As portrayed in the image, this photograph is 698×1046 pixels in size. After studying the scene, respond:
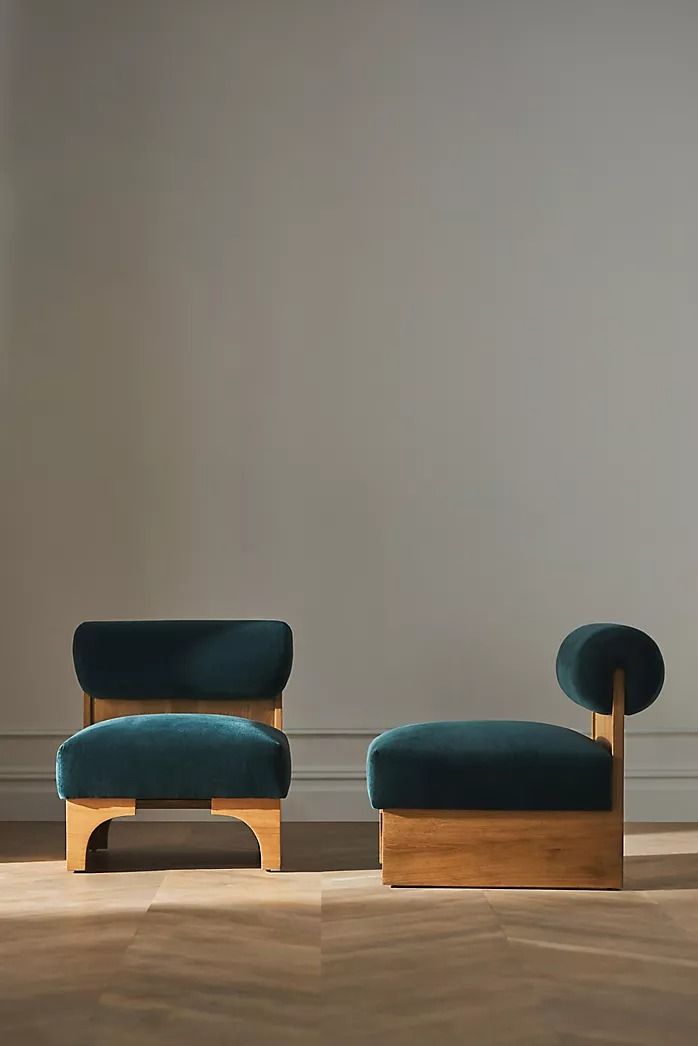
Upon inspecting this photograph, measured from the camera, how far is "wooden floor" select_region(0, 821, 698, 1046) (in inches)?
86.4

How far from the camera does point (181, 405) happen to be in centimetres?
480

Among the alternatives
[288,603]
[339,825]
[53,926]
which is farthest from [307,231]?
[53,926]

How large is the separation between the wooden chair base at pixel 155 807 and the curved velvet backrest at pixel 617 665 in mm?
986

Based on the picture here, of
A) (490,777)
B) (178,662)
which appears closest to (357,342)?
(178,662)

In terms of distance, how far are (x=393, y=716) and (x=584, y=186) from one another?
2242 mm

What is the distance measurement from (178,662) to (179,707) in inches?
6.4

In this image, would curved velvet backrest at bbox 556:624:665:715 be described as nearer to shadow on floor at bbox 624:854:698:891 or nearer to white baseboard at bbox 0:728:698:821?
shadow on floor at bbox 624:854:698:891

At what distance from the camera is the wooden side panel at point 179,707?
13.3ft

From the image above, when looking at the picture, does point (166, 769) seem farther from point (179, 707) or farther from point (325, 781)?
point (325, 781)

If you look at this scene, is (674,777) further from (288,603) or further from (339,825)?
(288,603)

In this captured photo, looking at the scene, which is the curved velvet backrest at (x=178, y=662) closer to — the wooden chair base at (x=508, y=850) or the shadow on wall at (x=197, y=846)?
the shadow on wall at (x=197, y=846)

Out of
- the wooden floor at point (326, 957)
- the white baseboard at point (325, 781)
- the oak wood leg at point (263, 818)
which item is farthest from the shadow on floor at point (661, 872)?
the oak wood leg at point (263, 818)

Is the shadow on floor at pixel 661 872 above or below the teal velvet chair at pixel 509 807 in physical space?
below

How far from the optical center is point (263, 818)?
11.9 ft
